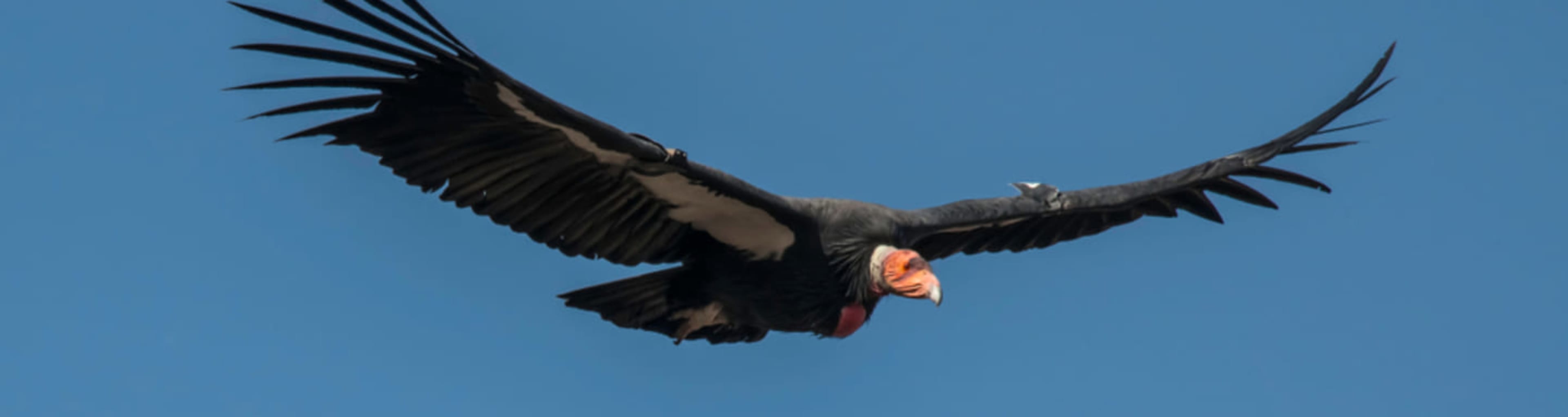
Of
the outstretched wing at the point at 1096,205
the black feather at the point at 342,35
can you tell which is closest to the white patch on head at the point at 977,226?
the outstretched wing at the point at 1096,205

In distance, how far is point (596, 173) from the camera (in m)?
10.2

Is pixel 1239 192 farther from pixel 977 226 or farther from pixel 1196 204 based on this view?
pixel 977 226

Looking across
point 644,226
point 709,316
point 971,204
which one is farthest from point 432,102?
point 971,204

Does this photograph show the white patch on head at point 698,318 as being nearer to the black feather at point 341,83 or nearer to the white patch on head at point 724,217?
the white patch on head at point 724,217

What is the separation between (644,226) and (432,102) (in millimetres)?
1690

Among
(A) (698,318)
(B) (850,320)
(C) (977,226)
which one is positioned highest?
(C) (977,226)

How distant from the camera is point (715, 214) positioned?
1070cm

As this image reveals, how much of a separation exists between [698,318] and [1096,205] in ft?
8.84

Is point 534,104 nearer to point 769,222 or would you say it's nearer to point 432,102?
point 432,102

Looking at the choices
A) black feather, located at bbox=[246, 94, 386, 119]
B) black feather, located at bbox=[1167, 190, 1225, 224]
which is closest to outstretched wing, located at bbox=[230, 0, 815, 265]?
black feather, located at bbox=[246, 94, 386, 119]

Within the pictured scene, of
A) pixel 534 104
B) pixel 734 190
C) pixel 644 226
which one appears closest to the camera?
pixel 534 104

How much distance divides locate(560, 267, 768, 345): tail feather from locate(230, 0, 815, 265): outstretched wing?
153 millimetres

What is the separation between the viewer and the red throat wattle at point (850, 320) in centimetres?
1097

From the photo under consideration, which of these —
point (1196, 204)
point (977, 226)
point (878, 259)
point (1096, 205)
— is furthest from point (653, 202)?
point (1196, 204)
